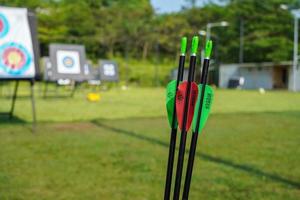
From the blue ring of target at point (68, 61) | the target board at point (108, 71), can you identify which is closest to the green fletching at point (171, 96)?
the blue ring of target at point (68, 61)

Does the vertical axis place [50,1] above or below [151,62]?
above

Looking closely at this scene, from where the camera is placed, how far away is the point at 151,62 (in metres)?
48.6

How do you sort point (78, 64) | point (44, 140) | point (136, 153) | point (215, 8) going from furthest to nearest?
point (215, 8), point (78, 64), point (44, 140), point (136, 153)

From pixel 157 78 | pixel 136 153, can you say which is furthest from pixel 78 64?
pixel 157 78

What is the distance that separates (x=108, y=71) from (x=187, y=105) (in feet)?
87.9

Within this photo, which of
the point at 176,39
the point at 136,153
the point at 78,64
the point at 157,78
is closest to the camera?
the point at 136,153

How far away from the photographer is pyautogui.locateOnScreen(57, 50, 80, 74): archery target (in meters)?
17.4

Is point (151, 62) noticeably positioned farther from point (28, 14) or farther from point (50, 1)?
point (28, 14)

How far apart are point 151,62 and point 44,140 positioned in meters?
42.5

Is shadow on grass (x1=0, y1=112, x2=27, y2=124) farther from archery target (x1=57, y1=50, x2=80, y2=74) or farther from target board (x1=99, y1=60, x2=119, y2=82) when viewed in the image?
target board (x1=99, y1=60, x2=119, y2=82)

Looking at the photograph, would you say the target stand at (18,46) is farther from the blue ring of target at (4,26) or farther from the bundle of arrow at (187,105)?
the bundle of arrow at (187,105)

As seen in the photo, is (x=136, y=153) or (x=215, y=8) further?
(x=215, y=8)

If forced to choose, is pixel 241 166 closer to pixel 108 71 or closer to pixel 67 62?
pixel 67 62

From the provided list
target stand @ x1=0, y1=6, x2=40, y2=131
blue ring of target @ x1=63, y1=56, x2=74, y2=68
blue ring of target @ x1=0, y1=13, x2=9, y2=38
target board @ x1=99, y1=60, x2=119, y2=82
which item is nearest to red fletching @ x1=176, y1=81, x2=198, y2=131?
target stand @ x1=0, y1=6, x2=40, y2=131
